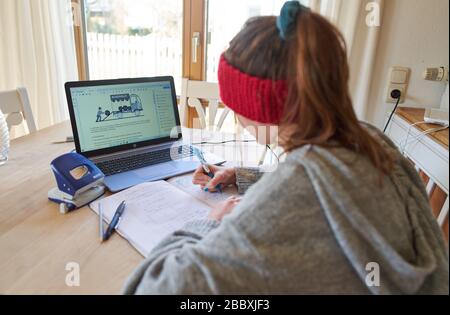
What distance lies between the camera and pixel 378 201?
0.51m

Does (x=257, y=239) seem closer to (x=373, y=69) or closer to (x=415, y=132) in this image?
(x=415, y=132)

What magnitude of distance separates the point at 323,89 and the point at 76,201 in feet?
2.40

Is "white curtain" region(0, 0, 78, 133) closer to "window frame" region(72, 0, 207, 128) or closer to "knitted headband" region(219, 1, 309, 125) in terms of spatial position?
"window frame" region(72, 0, 207, 128)

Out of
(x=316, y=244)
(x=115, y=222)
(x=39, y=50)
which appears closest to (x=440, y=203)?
(x=316, y=244)

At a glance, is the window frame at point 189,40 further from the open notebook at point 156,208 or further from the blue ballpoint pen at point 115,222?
the blue ballpoint pen at point 115,222

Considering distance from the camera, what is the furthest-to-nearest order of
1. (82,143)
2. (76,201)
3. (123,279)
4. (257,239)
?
1. (82,143)
2. (76,201)
3. (123,279)
4. (257,239)

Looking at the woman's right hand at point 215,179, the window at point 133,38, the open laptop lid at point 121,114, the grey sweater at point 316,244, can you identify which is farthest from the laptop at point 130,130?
the window at point 133,38

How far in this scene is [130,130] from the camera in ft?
4.05

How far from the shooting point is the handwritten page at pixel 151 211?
81 cm

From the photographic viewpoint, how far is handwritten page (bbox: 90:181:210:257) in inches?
31.9

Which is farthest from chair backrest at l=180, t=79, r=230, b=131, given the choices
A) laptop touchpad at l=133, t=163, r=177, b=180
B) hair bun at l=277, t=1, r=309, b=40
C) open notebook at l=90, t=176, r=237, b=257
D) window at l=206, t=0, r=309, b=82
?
hair bun at l=277, t=1, r=309, b=40

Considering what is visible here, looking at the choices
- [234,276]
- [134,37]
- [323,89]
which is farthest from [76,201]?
[134,37]

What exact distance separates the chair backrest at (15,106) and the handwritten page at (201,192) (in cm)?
95

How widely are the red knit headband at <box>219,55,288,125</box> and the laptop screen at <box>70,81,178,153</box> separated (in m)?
0.62
